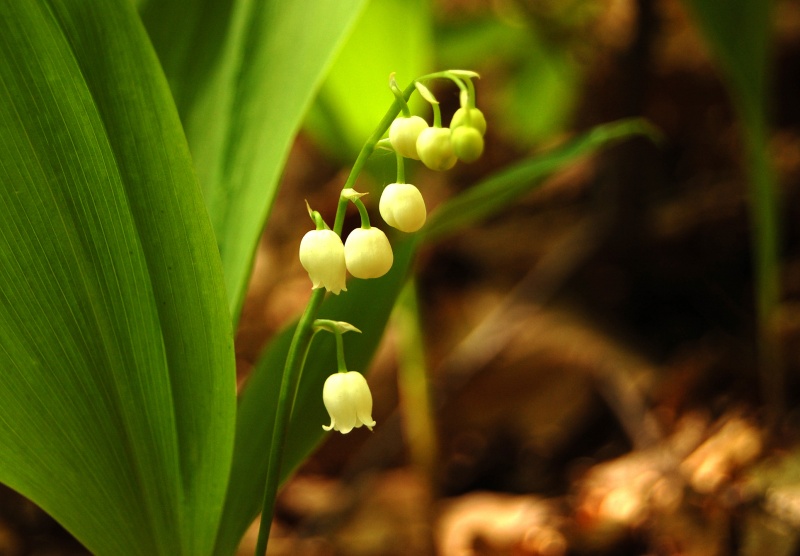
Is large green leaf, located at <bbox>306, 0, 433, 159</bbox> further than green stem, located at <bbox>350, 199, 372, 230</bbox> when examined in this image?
Yes

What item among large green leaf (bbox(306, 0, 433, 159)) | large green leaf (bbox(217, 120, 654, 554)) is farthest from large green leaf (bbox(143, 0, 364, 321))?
large green leaf (bbox(306, 0, 433, 159))

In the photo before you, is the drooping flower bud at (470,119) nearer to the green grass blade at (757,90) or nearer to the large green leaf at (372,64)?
the large green leaf at (372,64)

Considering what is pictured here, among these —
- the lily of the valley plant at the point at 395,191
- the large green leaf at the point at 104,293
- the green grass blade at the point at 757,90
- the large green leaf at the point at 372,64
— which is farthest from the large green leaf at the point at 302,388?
the green grass blade at the point at 757,90

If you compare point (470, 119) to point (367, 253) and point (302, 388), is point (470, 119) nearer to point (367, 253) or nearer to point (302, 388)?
point (367, 253)

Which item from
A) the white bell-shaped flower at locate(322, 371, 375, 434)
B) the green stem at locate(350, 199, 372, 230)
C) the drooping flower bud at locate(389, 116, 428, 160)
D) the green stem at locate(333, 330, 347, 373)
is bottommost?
the white bell-shaped flower at locate(322, 371, 375, 434)

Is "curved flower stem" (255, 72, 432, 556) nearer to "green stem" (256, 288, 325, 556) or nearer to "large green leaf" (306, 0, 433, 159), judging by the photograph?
"green stem" (256, 288, 325, 556)

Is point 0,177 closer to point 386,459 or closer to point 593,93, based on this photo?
point 386,459
